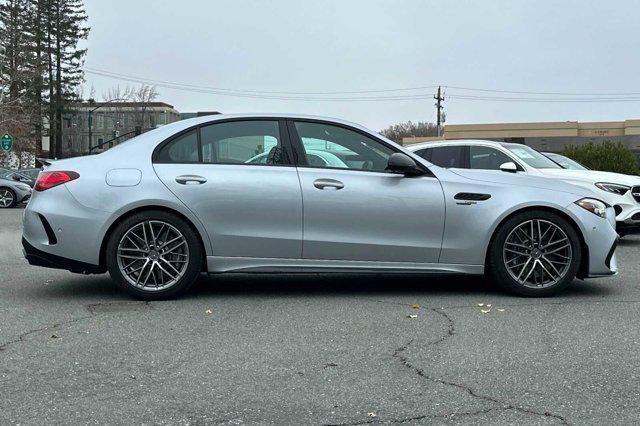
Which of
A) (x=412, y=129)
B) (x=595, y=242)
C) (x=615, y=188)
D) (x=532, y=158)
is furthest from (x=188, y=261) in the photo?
(x=412, y=129)

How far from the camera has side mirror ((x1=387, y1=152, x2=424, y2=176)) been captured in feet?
19.5

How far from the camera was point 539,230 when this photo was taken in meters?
6.10

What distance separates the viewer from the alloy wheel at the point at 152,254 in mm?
5848

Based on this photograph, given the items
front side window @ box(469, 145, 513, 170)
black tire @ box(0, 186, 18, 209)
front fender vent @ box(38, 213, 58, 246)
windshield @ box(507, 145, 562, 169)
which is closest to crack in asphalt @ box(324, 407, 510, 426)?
front fender vent @ box(38, 213, 58, 246)

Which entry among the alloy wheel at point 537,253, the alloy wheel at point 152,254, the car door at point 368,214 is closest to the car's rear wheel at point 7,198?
the alloy wheel at point 152,254

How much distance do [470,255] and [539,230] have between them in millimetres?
649

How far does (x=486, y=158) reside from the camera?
1034 centimetres

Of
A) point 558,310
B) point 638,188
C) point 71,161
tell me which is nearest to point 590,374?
point 558,310

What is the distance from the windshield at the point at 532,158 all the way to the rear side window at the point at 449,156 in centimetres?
76

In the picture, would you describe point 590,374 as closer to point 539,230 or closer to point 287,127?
point 539,230

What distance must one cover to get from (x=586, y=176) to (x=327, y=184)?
608cm

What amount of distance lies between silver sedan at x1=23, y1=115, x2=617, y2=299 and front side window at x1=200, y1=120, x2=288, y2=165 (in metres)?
0.01

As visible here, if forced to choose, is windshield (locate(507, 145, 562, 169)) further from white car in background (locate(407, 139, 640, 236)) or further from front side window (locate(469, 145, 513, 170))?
front side window (locate(469, 145, 513, 170))

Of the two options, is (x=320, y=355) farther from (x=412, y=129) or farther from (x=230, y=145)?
(x=412, y=129)
